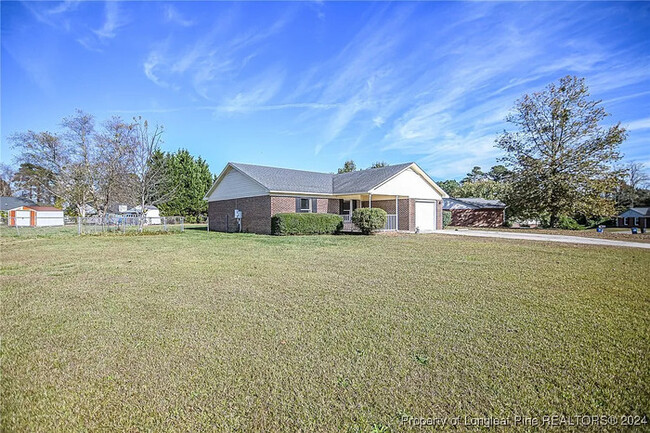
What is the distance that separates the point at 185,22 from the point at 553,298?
12909 millimetres

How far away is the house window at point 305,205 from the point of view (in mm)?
20922

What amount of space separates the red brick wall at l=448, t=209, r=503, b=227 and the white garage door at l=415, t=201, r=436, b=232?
11.5 m

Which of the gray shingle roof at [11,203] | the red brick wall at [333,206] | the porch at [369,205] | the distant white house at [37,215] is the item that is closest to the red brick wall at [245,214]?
the red brick wall at [333,206]

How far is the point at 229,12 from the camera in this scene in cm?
1085

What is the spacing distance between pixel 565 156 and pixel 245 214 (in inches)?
1014

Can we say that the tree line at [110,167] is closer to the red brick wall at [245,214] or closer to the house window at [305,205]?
the red brick wall at [245,214]

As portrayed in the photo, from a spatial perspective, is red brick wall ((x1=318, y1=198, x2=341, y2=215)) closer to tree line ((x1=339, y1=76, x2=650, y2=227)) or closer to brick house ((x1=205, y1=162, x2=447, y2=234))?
brick house ((x1=205, y1=162, x2=447, y2=234))

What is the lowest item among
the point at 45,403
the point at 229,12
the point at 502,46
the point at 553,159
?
the point at 45,403

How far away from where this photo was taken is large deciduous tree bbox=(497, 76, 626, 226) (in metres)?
24.5

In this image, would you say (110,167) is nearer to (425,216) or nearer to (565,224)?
(425,216)

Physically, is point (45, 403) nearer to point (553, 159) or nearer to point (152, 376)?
point (152, 376)

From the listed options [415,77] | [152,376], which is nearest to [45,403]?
[152,376]

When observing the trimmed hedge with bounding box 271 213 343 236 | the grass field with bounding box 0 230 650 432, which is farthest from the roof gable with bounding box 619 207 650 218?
the grass field with bounding box 0 230 650 432

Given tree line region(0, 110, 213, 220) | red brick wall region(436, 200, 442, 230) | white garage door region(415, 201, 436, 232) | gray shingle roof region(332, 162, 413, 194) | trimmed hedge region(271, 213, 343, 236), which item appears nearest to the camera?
trimmed hedge region(271, 213, 343, 236)
